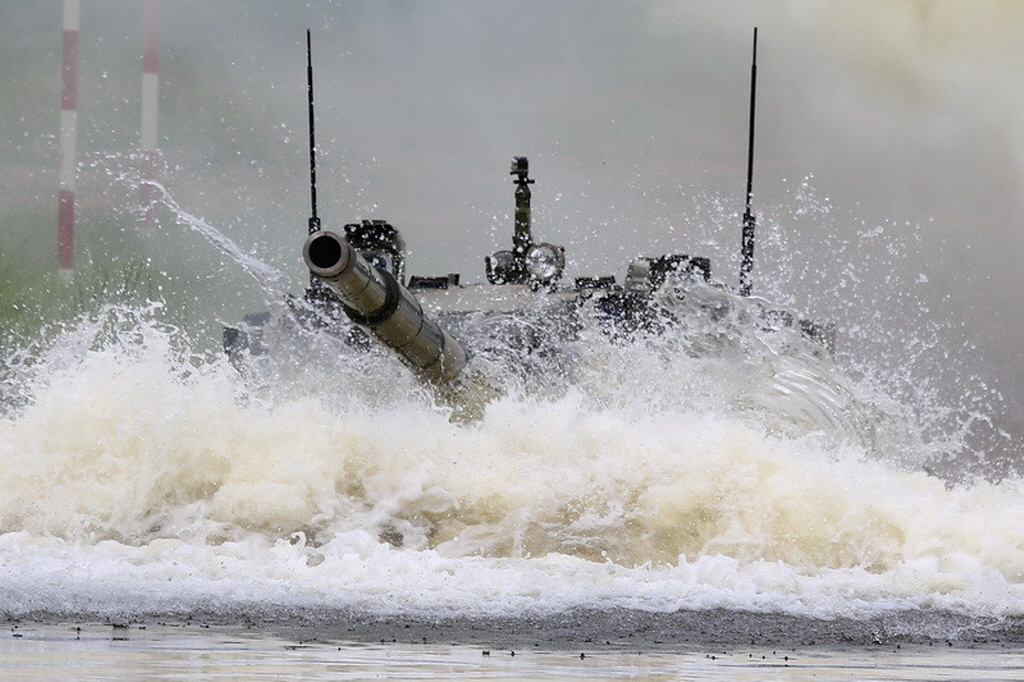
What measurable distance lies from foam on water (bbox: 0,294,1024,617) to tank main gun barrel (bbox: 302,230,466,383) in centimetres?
80

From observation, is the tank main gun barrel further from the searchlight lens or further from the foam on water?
the searchlight lens

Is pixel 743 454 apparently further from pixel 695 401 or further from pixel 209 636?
pixel 209 636

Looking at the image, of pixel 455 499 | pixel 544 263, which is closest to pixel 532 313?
pixel 544 263

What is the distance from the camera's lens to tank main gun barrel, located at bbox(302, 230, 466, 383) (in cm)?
1262

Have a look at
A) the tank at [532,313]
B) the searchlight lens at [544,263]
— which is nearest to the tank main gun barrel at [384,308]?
the tank at [532,313]

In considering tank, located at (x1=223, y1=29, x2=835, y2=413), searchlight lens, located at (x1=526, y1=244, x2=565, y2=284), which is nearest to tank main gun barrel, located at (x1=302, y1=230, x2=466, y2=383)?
tank, located at (x1=223, y1=29, x2=835, y2=413)

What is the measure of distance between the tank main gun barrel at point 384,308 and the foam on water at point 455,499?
0.80 meters

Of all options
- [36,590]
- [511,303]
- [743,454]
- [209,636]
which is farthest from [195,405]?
[209,636]

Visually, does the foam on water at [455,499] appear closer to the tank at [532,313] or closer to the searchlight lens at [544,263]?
the tank at [532,313]

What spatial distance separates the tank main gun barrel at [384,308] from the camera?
12625 millimetres

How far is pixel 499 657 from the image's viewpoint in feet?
29.2

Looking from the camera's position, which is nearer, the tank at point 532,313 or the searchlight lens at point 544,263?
the tank at point 532,313

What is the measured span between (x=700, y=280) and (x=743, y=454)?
3.08 m

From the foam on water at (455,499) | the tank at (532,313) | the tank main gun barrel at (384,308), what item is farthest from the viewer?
the tank at (532,313)
